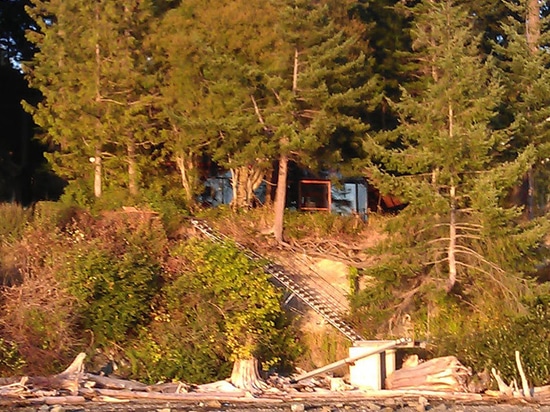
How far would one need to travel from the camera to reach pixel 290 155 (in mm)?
22312

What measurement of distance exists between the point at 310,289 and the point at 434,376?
4.84 m

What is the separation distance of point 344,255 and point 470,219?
3883 millimetres

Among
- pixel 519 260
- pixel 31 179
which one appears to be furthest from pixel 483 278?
pixel 31 179

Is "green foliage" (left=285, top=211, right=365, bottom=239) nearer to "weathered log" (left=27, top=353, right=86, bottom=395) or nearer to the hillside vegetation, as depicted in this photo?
the hillside vegetation

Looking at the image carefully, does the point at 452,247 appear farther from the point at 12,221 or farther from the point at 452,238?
the point at 12,221

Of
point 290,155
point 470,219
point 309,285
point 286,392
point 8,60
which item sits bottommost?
point 286,392

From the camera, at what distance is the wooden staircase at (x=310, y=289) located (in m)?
20.1

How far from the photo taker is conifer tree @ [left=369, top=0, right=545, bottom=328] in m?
19.1

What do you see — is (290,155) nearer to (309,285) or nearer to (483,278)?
(309,285)

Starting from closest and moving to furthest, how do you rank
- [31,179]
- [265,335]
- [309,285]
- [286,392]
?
[286,392] < [265,335] < [309,285] < [31,179]

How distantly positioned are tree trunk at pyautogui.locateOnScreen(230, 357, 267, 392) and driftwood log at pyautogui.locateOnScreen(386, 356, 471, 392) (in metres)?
3.02

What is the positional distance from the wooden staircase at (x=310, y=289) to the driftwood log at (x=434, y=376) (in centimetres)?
153

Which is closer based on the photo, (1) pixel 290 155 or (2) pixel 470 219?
(2) pixel 470 219

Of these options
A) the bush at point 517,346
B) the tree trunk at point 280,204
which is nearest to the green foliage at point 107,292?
the tree trunk at point 280,204
